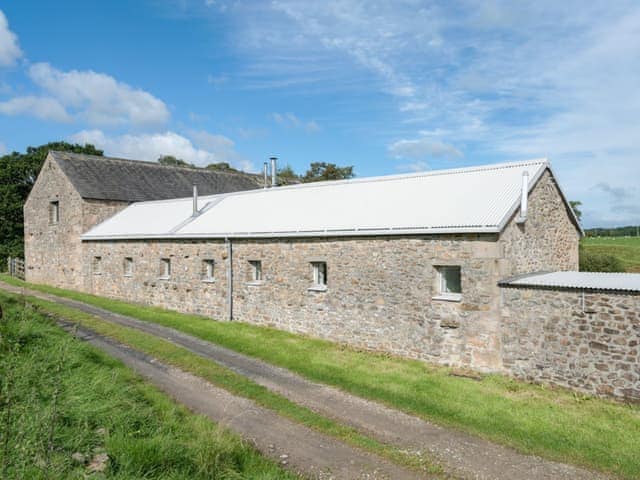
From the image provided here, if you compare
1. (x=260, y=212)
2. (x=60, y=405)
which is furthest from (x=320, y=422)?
(x=260, y=212)

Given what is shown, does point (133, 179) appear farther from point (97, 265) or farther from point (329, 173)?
point (329, 173)

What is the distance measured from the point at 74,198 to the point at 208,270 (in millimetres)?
12688

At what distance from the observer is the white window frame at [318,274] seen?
14.5m

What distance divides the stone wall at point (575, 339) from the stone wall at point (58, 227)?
72.0 feet

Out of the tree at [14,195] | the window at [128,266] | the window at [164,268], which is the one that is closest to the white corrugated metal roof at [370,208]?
the window at [164,268]

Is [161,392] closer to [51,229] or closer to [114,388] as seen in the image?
[114,388]

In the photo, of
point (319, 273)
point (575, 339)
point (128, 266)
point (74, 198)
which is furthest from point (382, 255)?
point (74, 198)

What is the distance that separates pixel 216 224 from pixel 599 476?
14627mm

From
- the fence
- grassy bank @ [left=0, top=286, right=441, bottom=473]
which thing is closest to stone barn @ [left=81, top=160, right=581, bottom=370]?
grassy bank @ [left=0, top=286, right=441, bottom=473]

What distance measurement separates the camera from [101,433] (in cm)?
627

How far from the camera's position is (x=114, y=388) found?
8102 millimetres

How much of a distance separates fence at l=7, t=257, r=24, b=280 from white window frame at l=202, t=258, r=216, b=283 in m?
22.1

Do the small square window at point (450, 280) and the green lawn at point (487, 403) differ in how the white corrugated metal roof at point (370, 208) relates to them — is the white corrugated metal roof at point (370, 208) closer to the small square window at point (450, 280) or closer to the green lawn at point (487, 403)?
the small square window at point (450, 280)

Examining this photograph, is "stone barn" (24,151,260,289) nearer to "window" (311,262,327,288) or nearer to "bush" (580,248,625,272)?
"window" (311,262,327,288)
